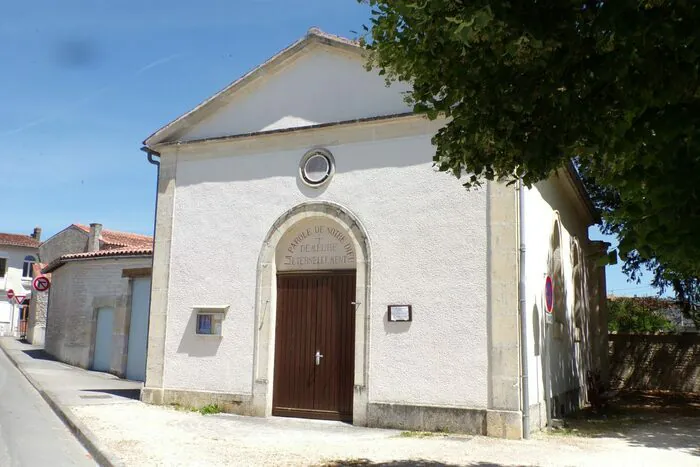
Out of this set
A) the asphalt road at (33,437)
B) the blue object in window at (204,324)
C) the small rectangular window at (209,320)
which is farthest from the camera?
the blue object in window at (204,324)

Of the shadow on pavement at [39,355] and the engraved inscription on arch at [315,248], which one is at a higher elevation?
the engraved inscription on arch at [315,248]

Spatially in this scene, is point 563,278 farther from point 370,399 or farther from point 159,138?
point 159,138

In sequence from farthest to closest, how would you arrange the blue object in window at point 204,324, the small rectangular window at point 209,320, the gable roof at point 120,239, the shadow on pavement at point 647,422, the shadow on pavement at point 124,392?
the gable roof at point 120,239
the shadow on pavement at point 124,392
the blue object in window at point 204,324
the small rectangular window at point 209,320
the shadow on pavement at point 647,422

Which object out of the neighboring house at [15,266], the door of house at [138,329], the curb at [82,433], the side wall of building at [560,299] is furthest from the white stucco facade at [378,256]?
the neighboring house at [15,266]

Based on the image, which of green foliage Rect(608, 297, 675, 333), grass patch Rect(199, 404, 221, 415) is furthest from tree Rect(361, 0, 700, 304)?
green foliage Rect(608, 297, 675, 333)

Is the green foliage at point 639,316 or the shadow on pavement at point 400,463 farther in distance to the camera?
the green foliage at point 639,316

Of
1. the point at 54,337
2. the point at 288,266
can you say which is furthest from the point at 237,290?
the point at 54,337

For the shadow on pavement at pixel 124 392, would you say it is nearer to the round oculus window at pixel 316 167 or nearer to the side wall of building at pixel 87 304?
the side wall of building at pixel 87 304

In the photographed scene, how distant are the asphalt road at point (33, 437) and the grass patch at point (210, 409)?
Result: 2.14m

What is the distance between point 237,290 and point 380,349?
2.83 m

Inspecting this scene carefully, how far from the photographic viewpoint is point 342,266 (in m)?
10.4

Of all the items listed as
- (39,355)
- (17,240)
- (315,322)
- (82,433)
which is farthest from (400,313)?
(17,240)

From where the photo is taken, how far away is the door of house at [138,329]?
16.6 m

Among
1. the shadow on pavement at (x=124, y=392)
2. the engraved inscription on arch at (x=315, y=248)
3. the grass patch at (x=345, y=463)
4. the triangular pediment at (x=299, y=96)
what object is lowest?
the grass patch at (x=345, y=463)
